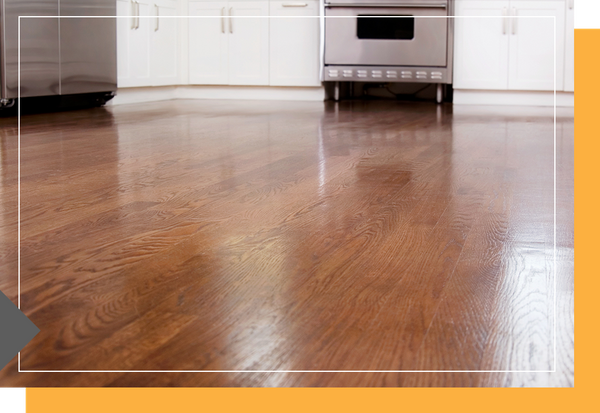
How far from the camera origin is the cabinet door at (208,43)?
4.56 m

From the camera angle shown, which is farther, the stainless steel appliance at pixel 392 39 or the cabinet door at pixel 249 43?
the cabinet door at pixel 249 43

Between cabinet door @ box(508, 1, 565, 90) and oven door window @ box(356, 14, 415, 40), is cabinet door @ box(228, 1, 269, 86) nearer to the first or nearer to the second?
oven door window @ box(356, 14, 415, 40)

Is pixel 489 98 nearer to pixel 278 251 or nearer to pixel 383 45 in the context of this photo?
pixel 383 45

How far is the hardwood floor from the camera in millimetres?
565

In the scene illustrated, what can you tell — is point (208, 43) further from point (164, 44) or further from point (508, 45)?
point (508, 45)

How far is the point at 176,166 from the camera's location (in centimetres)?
167

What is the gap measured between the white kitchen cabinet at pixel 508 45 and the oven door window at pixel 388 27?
0.29m

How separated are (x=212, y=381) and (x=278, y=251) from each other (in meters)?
0.39

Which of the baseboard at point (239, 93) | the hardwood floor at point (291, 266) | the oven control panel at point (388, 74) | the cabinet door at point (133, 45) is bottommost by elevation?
the hardwood floor at point (291, 266)

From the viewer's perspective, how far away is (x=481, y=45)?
163 inches

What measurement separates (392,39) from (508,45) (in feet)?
2.25

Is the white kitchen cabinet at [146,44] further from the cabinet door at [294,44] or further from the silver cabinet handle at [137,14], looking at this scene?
the cabinet door at [294,44]

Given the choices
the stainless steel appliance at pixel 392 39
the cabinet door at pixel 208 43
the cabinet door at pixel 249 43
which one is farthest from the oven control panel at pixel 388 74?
the cabinet door at pixel 208 43

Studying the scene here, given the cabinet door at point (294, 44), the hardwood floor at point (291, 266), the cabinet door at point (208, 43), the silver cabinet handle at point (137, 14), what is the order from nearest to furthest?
the hardwood floor at point (291, 266)
the silver cabinet handle at point (137, 14)
the cabinet door at point (294, 44)
the cabinet door at point (208, 43)
